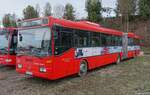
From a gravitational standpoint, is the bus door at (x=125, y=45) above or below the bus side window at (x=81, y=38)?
below

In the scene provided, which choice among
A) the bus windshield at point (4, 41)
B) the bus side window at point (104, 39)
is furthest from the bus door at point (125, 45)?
the bus windshield at point (4, 41)

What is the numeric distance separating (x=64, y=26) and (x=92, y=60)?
11.0 feet

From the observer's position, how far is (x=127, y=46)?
17906 mm

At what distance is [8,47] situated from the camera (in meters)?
11.7

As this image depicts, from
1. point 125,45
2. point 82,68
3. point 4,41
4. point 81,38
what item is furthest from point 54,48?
point 125,45

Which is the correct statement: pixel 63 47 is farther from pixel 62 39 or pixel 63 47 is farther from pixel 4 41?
pixel 4 41

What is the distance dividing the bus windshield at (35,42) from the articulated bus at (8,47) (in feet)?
10.8

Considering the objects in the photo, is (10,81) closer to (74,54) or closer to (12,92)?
(12,92)

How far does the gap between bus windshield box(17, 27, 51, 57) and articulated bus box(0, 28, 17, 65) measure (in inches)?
130

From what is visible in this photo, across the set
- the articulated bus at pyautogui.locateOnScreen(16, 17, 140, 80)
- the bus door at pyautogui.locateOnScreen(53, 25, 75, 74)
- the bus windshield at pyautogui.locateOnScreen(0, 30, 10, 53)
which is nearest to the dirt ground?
the articulated bus at pyautogui.locateOnScreen(16, 17, 140, 80)

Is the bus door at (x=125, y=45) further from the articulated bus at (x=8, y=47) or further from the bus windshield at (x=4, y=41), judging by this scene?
the bus windshield at (x=4, y=41)

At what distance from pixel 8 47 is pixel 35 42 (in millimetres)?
4446

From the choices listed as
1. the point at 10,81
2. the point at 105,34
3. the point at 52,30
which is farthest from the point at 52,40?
the point at 105,34

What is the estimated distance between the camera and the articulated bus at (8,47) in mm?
11756
